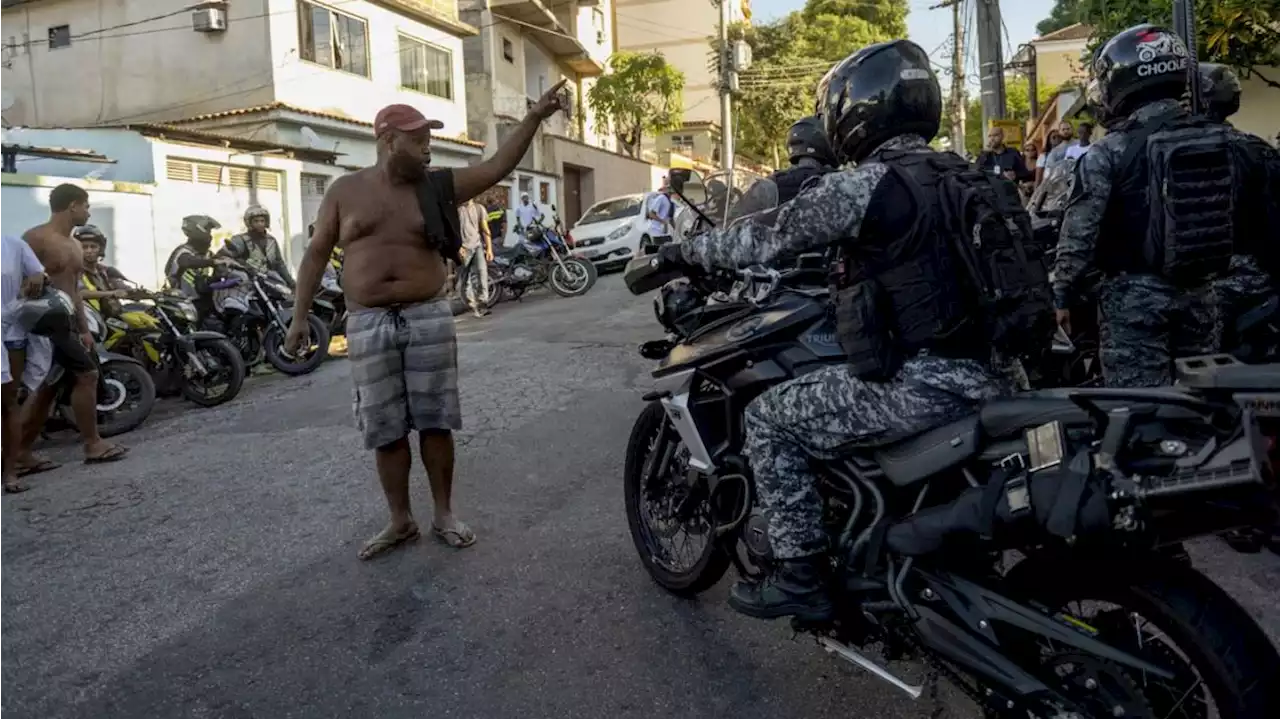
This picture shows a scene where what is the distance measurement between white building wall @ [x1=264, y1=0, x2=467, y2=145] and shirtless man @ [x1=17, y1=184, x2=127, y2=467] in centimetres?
1100

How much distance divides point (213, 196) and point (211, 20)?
4.87 m

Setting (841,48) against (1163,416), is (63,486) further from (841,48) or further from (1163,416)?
(841,48)

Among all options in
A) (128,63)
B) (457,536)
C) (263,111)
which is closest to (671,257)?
(457,536)

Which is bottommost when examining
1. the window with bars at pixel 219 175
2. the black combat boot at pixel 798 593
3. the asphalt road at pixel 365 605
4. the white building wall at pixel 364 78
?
the asphalt road at pixel 365 605

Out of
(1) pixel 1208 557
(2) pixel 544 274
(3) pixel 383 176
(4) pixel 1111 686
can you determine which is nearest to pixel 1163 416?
(4) pixel 1111 686

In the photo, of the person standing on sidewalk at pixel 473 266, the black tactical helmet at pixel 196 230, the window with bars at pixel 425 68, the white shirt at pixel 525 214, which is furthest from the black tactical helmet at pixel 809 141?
the window with bars at pixel 425 68

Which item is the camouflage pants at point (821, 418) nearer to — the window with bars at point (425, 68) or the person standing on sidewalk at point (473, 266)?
the person standing on sidewalk at point (473, 266)

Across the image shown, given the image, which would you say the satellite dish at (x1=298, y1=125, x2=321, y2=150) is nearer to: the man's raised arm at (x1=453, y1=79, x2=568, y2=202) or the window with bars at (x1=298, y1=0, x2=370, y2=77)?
the window with bars at (x1=298, y1=0, x2=370, y2=77)

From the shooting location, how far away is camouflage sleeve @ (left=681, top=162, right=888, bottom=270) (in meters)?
2.53

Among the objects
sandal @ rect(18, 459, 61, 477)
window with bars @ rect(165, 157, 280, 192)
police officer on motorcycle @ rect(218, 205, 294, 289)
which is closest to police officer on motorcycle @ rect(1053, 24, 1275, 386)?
sandal @ rect(18, 459, 61, 477)

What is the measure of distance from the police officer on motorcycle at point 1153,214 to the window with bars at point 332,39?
19280 mm

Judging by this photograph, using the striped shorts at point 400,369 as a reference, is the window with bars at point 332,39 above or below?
above

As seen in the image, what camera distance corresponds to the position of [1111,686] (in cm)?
216

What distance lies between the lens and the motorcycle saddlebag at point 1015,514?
6.77 ft
